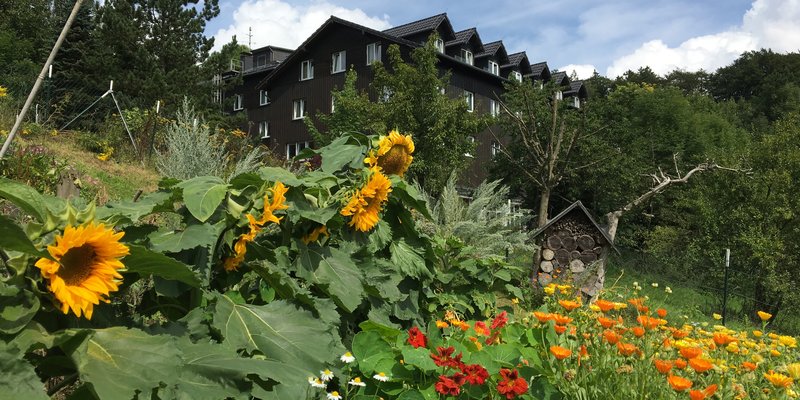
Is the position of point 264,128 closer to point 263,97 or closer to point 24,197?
point 263,97

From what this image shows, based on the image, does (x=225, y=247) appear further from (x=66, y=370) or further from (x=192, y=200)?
(x=66, y=370)

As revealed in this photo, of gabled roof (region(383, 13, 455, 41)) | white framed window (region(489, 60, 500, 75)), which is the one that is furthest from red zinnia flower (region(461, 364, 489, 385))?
white framed window (region(489, 60, 500, 75))

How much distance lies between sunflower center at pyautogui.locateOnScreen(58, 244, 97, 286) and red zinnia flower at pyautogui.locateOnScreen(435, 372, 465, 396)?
3.72 feet

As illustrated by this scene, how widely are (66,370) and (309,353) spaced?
58cm

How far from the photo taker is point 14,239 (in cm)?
108

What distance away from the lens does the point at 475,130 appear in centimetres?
1333

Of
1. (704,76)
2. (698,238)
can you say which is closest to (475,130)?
(698,238)

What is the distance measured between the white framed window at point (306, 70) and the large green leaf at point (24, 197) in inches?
1101

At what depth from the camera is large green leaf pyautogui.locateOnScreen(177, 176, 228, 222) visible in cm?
169

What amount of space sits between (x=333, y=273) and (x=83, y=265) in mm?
1018

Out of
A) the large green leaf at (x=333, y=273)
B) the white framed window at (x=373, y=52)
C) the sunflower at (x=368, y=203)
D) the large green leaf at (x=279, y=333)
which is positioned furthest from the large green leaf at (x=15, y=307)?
the white framed window at (x=373, y=52)

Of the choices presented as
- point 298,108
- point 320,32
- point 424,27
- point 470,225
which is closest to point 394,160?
point 470,225

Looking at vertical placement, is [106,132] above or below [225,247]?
above

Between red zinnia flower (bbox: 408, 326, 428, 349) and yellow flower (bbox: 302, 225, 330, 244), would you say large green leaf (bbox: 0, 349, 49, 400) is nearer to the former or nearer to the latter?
yellow flower (bbox: 302, 225, 330, 244)
